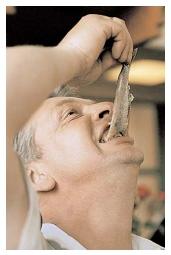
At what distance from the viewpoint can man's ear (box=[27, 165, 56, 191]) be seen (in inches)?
50.1

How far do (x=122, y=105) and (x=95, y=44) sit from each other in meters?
0.17

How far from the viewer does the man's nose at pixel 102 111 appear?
1.33 m

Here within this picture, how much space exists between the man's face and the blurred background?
0.07 metres

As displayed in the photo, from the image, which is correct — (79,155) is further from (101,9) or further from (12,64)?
(101,9)

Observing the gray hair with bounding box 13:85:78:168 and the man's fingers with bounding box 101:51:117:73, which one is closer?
the gray hair with bounding box 13:85:78:168

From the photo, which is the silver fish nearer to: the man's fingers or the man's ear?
the man's fingers

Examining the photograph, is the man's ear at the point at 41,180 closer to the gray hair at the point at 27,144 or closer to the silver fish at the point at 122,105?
the gray hair at the point at 27,144

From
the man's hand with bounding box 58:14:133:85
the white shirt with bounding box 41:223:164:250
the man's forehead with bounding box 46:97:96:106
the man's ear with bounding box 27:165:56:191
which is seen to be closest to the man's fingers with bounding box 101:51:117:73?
the man's hand with bounding box 58:14:133:85

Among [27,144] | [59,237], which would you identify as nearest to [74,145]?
[27,144]

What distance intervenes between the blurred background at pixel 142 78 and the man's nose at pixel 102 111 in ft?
0.05

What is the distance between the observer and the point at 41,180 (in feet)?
4.20

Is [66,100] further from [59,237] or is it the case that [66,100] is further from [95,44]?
[59,237]

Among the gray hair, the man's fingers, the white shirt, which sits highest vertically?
the man's fingers

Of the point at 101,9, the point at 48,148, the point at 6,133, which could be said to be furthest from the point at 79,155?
the point at 101,9
